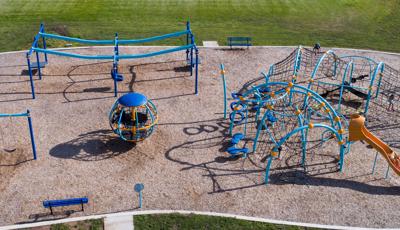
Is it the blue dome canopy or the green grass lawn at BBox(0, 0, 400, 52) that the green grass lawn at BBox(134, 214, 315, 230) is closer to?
the blue dome canopy

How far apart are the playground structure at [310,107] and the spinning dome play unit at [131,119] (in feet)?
14.0

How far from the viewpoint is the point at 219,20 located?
3828 centimetres

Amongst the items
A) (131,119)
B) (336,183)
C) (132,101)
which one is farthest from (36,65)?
(336,183)

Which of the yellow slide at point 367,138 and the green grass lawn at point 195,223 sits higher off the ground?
the yellow slide at point 367,138

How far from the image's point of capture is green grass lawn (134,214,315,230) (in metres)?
16.8

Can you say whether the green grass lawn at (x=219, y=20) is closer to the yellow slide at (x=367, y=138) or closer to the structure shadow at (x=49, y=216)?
the yellow slide at (x=367, y=138)

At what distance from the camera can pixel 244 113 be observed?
24531 millimetres

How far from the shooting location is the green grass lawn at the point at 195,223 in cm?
1677

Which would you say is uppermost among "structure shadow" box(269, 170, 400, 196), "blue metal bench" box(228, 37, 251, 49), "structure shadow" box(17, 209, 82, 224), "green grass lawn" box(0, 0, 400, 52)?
"green grass lawn" box(0, 0, 400, 52)

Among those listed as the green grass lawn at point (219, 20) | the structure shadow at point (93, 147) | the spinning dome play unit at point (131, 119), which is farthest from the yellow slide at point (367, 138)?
the green grass lawn at point (219, 20)

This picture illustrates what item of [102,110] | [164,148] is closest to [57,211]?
[164,148]

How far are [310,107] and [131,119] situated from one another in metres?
9.02

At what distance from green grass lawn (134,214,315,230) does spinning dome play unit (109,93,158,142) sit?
522 cm

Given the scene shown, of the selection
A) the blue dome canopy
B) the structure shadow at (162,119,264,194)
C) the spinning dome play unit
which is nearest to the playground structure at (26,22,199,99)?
the spinning dome play unit
